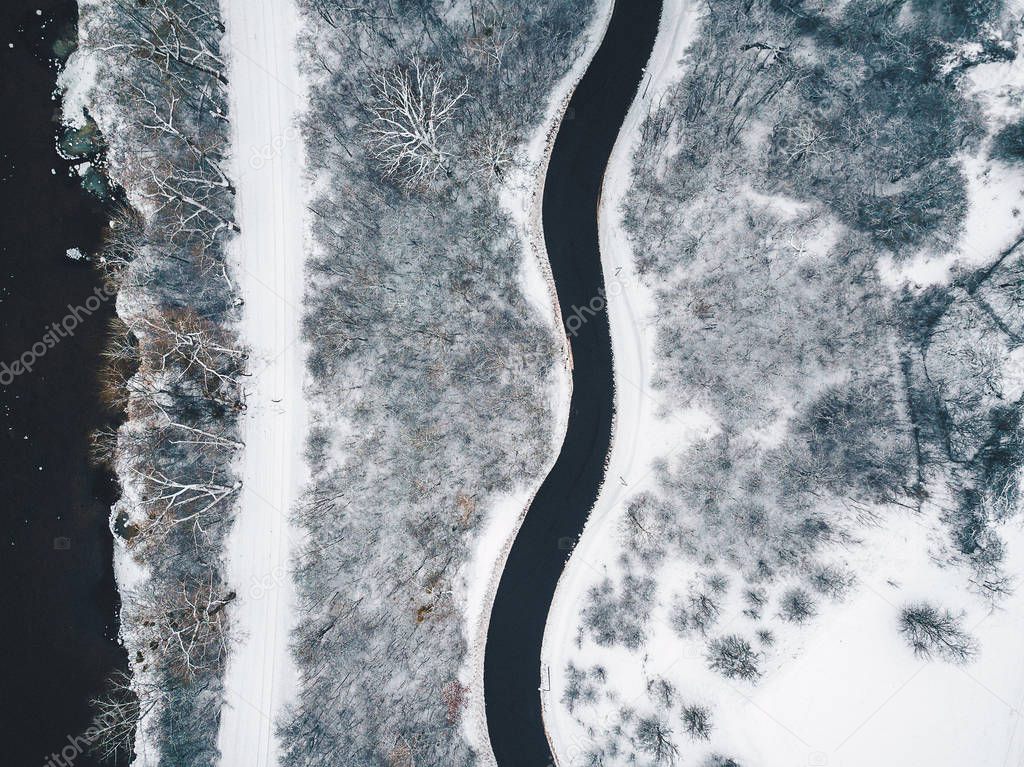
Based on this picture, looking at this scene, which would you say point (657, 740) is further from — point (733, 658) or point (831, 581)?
point (831, 581)

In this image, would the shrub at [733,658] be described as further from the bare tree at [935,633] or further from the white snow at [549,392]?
the white snow at [549,392]

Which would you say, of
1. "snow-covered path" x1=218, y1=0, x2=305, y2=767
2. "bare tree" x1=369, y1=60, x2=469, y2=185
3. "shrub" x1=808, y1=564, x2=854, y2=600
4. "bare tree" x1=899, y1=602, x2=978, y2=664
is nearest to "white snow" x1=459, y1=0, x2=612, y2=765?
"bare tree" x1=369, y1=60, x2=469, y2=185

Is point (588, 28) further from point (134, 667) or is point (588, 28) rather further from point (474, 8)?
point (134, 667)

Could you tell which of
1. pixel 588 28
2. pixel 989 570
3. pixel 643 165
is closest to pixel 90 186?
pixel 588 28

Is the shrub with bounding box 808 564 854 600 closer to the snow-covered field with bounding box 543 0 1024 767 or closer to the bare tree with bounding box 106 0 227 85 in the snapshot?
the snow-covered field with bounding box 543 0 1024 767

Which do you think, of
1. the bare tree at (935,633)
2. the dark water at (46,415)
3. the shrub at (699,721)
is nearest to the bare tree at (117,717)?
the dark water at (46,415)
